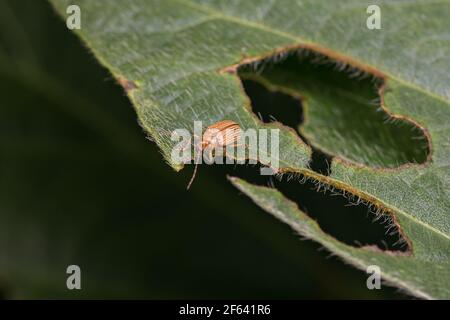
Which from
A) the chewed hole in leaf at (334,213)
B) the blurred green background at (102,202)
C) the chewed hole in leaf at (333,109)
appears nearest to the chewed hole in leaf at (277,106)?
the chewed hole in leaf at (333,109)

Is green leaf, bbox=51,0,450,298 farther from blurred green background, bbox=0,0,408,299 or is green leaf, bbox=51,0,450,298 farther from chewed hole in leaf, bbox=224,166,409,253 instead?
blurred green background, bbox=0,0,408,299

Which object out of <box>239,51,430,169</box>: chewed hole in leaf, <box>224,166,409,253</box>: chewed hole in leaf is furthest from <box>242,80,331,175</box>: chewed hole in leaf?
<box>224,166,409,253</box>: chewed hole in leaf

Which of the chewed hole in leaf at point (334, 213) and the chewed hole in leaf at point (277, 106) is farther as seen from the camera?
the chewed hole in leaf at point (277, 106)

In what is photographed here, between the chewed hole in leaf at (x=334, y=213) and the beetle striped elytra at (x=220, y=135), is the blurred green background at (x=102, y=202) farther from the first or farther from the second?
the beetle striped elytra at (x=220, y=135)

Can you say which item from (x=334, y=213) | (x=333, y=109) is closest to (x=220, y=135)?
(x=333, y=109)

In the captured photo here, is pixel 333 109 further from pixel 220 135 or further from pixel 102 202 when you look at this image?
pixel 102 202
